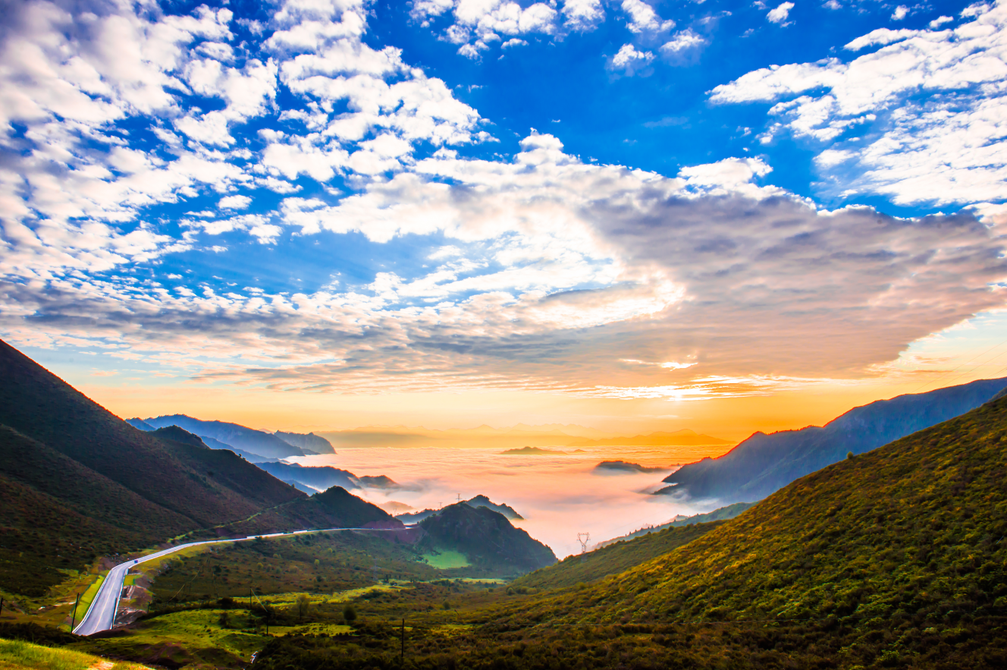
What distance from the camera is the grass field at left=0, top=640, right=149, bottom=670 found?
1803 cm

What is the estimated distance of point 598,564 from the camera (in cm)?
10044

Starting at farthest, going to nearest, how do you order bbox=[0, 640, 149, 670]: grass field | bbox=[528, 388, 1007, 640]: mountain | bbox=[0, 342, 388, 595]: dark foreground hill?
bbox=[0, 342, 388, 595]: dark foreground hill, bbox=[528, 388, 1007, 640]: mountain, bbox=[0, 640, 149, 670]: grass field

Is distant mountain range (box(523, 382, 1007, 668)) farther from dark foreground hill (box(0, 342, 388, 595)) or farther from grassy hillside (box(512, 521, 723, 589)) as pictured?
dark foreground hill (box(0, 342, 388, 595))

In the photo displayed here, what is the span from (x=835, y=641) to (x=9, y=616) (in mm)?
87005

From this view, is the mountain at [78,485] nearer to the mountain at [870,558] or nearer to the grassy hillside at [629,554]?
the mountain at [870,558]

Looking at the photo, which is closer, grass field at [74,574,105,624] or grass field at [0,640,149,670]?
grass field at [0,640,149,670]

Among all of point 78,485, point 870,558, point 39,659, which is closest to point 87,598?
point 39,659

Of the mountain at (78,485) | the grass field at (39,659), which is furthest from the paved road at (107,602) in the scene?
the grass field at (39,659)

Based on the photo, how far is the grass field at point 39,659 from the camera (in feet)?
59.2

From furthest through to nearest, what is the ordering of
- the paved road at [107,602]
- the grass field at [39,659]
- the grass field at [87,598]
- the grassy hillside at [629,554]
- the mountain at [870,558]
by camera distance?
the grassy hillside at [629,554], the grass field at [87,598], the paved road at [107,602], the mountain at [870,558], the grass field at [39,659]

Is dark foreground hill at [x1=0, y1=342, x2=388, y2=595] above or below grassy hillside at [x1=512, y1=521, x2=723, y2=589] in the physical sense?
above

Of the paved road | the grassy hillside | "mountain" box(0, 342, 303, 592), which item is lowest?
the grassy hillside

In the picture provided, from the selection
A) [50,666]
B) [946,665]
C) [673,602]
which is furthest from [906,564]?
[50,666]

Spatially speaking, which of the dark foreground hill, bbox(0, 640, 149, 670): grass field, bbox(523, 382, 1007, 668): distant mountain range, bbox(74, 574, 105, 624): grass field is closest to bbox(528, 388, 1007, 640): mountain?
bbox(523, 382, 1007, 668): distant mountain range
